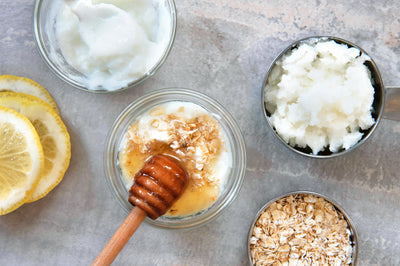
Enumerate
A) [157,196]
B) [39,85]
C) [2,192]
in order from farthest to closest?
[39,85] → [2,192] → [157,196]

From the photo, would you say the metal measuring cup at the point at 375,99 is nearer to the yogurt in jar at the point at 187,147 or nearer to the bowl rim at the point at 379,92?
the bowl rim at the point at 379,92

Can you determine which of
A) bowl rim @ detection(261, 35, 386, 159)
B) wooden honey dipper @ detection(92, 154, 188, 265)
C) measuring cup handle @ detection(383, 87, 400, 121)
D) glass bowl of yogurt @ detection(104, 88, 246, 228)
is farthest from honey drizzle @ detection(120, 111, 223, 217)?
measuring cup handle @ detection(383, 87, 400, 121)

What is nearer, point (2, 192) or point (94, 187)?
point (2, 192)

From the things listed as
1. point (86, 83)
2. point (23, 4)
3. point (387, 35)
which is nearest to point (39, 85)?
point (86, 83)

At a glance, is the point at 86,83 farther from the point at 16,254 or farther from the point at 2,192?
the point at 16,254

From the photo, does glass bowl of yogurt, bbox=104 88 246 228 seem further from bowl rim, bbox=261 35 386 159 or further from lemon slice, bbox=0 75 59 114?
lemon slice, bbox=0 75 59 114

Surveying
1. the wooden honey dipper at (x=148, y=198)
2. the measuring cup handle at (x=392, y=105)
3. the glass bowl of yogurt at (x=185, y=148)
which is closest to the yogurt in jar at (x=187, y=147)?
the glass bowl of yogurt at (x=185, y=148)
